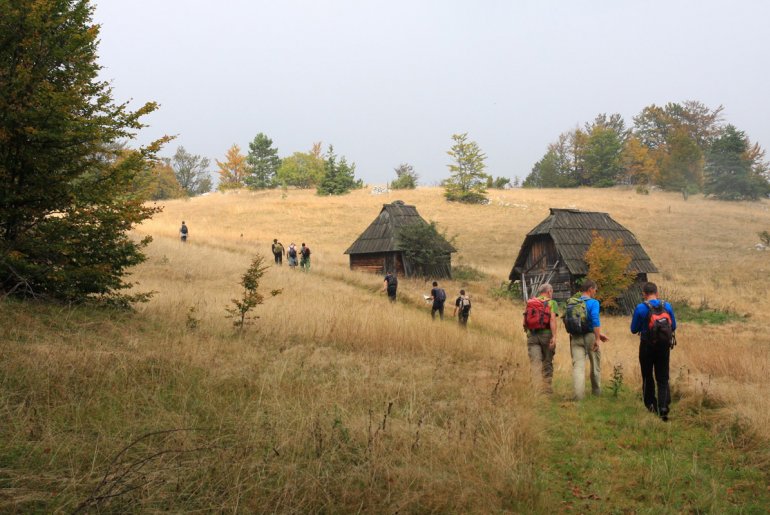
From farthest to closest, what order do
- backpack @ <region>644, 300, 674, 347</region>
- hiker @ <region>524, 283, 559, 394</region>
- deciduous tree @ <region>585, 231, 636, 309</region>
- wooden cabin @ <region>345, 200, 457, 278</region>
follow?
wooden cabin @ <region>345, 200, 457, 278</region> < deciduous tree @ <region>585, 231, 636, 309</region> < hiker @ <region>524, 283, 559, 394</region> < backpack @ <region>644, 300, 674, 347</region>

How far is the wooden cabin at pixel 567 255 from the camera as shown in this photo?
27609 millimetres

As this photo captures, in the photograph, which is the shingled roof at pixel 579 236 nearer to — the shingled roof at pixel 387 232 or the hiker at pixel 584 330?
the shingled roof at pixel 387 232

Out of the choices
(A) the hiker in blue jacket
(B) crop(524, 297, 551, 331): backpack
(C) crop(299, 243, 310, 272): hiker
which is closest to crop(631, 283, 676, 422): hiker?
(A) the hiker in blue jacket

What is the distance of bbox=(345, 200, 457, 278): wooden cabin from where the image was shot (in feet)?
107

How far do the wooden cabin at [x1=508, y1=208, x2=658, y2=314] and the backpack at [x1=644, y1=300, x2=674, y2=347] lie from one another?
2094cm

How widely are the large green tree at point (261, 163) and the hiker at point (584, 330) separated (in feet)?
246

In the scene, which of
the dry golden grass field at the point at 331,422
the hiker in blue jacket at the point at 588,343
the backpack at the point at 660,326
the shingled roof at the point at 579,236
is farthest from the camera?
the shingled roof at the point at 579,236

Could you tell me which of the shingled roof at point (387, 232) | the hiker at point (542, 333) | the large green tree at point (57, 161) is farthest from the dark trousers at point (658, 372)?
the shingled roof at point (387, 232)

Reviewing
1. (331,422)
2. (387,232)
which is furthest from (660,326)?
(387,232)

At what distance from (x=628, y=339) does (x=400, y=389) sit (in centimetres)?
1422

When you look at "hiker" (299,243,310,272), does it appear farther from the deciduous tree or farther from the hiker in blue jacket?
the hiker in blue jacket

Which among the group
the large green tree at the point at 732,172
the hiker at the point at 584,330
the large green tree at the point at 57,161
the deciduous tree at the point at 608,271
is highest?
the large green tree at the point at 732,172

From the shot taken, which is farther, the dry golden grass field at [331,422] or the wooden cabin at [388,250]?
the wooden cabin at [388,250]

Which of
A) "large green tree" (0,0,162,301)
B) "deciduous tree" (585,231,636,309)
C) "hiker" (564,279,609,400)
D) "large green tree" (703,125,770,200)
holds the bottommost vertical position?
"deciduous tree" (585,231,636,309)
